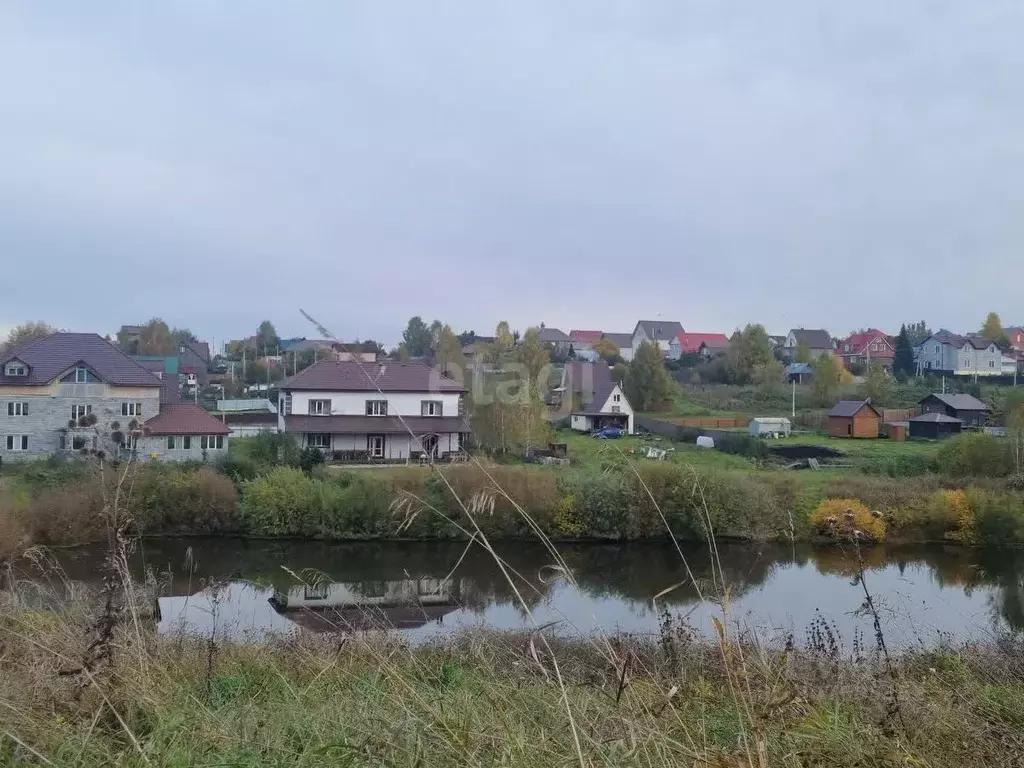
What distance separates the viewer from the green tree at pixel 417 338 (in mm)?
44906

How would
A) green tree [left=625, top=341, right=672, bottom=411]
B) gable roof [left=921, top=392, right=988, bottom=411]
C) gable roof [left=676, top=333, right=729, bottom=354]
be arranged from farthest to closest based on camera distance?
→ gable roof [left=676, top=333, right=729, bottom=354] → green tree [left=625, top=341, right=672, bottom=411] → gable roof [left=921, top=392, right=988, bottom=411]

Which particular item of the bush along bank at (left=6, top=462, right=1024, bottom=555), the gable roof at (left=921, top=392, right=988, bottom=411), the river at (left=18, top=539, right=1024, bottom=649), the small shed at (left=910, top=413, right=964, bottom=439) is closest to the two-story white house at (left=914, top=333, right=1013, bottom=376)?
the gable roof at (left=921, top=392, right=988, bottom=411)

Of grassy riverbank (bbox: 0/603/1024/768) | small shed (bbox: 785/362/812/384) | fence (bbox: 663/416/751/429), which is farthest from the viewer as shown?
small shed (bbox: 785/362/812/384)

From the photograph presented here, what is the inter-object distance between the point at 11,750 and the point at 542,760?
126 centimetres

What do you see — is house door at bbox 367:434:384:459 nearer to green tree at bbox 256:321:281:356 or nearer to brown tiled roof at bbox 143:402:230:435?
brown tiled roof at bbox 143:402:230:435

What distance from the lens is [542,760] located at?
5.04ft

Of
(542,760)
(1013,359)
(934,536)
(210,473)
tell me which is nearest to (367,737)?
(542,760)

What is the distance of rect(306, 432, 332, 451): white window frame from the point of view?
2144cm

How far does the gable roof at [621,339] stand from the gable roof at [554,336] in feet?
8.92

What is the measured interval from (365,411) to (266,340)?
85.4ft

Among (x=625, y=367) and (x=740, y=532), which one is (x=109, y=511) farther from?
Result: (x=625, y=367)

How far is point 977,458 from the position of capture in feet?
66.0

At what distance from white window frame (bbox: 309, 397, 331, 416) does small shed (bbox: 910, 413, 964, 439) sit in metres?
19.7

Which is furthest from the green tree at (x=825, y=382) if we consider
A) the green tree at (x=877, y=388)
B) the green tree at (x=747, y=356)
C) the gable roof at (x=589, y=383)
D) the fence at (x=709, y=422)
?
the gable roof at (x=589, y=383)
